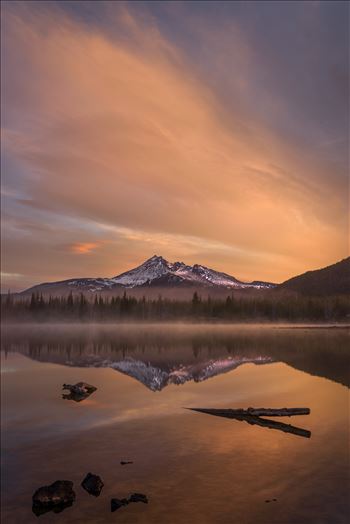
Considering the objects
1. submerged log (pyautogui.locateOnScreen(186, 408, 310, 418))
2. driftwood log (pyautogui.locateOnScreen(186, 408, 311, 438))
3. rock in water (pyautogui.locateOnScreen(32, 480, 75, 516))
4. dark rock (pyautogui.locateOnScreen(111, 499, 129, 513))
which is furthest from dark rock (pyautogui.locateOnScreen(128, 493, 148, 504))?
submerged log (pyautogui.locateOnScreen(186, 408, 310, 418))

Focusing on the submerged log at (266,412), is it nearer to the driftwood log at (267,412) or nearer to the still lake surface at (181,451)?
the driftwood log at (267,412)

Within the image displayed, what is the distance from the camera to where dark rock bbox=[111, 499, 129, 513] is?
55.2ft

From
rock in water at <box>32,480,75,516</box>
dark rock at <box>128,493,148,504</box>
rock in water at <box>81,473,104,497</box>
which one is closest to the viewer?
rock in water at <box>32,480,75,516</box>

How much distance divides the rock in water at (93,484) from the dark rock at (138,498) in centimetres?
157

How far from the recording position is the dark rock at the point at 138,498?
56.9 feet

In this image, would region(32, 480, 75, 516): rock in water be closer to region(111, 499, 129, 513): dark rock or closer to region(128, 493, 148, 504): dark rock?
region(111, 499, 129, 513): dark rock

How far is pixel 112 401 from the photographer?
37625 mm

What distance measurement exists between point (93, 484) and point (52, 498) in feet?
6.27

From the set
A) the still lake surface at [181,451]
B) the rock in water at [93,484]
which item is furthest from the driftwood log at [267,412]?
the rock in water at [93,484]

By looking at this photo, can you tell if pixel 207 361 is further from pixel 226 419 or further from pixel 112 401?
pixel 226 419

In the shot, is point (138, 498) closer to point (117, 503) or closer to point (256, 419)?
point (117, 503)

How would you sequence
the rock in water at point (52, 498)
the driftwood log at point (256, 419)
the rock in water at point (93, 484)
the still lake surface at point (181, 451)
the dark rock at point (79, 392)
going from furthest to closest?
1. the dark rock at point (79, 392)
2. the driftwood log at point (256, 419)
3. the rock in water at point (93, 484)
4. the rock in water at point (52, 498)
5. the still lake surface at point (181, 451)

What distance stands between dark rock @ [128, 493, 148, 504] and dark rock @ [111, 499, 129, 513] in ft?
0.73

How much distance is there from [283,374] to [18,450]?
35.4 metres
